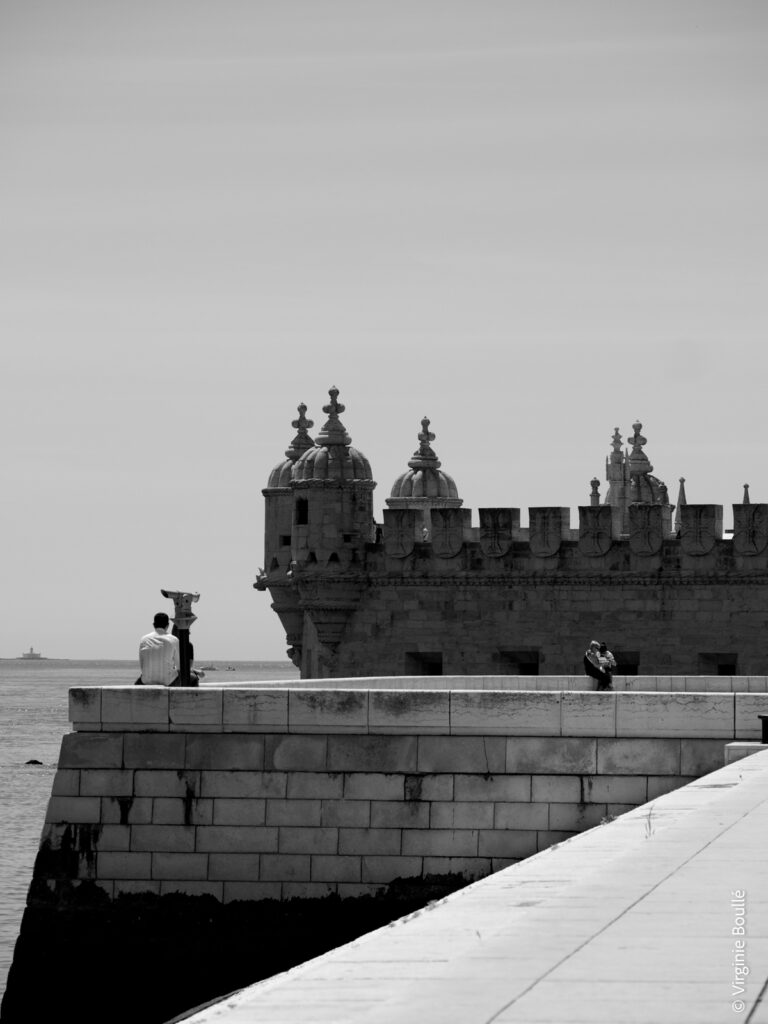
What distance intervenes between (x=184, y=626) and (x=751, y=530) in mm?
17916

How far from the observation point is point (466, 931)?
29.9 feet

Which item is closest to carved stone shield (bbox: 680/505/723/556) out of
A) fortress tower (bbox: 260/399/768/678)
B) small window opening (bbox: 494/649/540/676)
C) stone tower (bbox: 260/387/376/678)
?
fortress tower (bbox: 260/399/768/678)

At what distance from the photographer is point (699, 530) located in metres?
34.9

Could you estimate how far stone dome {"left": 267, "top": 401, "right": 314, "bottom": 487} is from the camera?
42938mm

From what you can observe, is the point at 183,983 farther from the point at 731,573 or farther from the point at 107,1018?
the point at 731,573

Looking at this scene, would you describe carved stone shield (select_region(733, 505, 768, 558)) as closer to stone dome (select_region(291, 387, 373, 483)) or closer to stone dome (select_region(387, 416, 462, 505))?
stone dome (select_region(291, 387, 373, 483))

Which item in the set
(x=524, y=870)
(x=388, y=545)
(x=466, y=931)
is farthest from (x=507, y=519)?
A: (x=466, y=931)

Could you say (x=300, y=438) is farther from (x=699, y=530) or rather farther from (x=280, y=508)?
(x=699, y=530)

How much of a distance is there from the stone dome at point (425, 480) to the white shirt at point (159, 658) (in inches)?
1097

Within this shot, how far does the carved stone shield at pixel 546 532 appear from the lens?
35.8 meters

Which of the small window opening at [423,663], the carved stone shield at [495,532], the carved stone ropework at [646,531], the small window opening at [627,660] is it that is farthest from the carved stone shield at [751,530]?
the small window opening at [423,663]

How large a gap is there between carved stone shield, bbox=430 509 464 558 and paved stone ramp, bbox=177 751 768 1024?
24826mm

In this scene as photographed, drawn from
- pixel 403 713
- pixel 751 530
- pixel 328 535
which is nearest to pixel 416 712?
pixel 403 713

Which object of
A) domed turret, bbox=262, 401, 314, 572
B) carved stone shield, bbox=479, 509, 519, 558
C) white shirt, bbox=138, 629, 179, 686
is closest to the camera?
white shirt, bbox=138, 629, 179, 686
